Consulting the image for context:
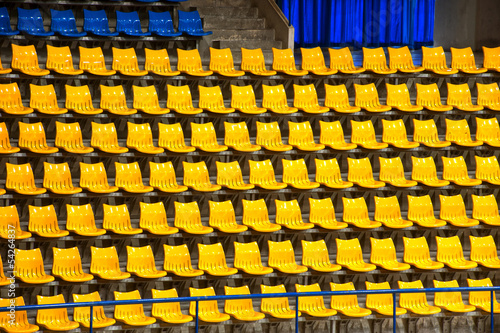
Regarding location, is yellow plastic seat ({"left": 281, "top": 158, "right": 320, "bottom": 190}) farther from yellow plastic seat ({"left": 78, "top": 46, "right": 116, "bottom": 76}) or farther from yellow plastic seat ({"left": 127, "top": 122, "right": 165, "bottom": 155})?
yellow plastic seat ({"left": 78, "top": 46, "right": 116, "bottom": 76})

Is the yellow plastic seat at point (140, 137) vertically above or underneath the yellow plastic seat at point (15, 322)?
above

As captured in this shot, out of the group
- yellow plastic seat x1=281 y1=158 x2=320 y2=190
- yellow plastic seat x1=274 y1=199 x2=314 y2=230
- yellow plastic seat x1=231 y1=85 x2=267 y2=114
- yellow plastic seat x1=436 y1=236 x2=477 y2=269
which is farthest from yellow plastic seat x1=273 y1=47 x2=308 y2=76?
yellow plastic seat x1=436 y1=236 x2=477 y2=269

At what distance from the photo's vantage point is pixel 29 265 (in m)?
5.56

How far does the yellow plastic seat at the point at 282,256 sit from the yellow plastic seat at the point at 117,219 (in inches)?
41.3

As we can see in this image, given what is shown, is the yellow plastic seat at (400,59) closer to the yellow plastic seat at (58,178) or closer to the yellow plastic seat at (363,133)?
the yellow plastic seat at (363,133)

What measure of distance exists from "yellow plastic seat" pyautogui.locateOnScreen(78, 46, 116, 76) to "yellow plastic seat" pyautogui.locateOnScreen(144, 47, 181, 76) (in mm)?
359

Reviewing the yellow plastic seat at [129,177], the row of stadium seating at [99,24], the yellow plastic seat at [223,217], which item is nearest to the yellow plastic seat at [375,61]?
the row of stadium seating at [99,24]

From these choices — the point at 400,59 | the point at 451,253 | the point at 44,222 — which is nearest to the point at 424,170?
the point at 451,253

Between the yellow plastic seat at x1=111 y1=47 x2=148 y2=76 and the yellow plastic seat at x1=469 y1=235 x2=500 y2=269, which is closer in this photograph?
the yellow plastic seat at x1=469 y1=235 x2=500 y2=269

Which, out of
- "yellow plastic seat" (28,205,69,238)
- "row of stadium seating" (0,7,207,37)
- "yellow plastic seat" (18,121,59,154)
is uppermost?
"row of stadium seating" (0,7,207,37)

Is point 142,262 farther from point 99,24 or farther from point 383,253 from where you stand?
point 99,24

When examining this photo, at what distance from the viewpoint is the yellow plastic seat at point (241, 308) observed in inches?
219

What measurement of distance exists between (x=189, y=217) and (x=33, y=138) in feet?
4.78

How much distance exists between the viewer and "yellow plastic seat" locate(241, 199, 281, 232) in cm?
618
